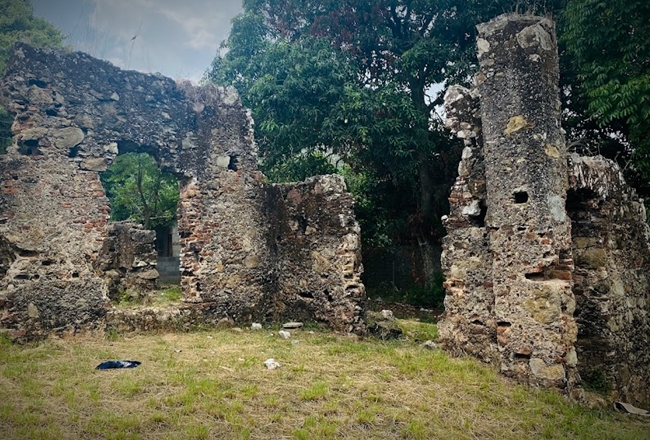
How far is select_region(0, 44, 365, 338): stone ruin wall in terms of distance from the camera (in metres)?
7.10

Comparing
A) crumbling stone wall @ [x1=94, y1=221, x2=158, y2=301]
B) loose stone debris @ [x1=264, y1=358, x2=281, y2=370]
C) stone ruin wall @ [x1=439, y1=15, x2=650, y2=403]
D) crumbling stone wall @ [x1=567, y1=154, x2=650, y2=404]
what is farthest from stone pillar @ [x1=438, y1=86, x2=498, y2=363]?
crumbling stone wall @ [x1=94, y1=221, x2=158, y2=301]

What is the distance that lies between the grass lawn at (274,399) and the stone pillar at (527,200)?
478 mm

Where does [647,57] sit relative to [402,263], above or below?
above

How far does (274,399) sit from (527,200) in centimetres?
349

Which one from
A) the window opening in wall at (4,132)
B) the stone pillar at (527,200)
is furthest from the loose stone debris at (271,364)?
the window opening in wall at (4,132)

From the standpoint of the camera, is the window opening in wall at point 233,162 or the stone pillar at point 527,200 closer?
the stone pillar at point 527,200

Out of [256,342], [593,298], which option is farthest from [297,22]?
[593,298]

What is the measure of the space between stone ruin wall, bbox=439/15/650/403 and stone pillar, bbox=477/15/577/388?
12 millimetres

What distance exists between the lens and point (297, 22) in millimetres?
14953

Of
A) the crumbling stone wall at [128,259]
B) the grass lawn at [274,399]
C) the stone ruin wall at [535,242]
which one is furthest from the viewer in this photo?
the crumbling stone wall at [128,259]

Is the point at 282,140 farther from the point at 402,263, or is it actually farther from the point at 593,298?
the point at 593,298

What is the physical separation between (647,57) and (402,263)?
7417 millimetres

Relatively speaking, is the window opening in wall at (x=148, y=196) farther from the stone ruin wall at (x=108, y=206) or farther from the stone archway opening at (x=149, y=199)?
the stone ruin wall at (x=108, y=206)

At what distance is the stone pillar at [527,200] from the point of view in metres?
5.35
